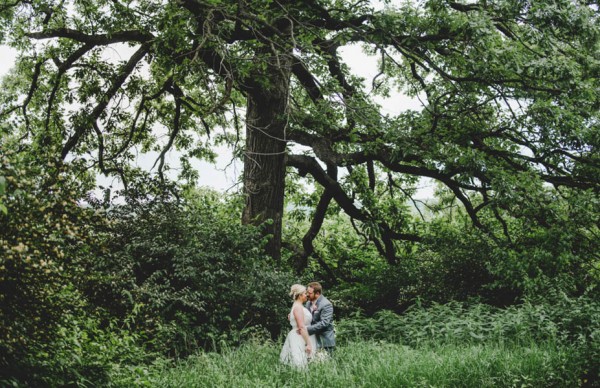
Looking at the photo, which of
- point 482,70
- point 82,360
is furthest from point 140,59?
point 82,360

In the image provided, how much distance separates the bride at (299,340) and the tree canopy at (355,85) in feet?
7.33

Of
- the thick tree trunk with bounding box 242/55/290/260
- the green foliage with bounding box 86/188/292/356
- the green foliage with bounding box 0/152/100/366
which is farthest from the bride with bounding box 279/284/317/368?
the thick tree trunk with bounding box 242/55/290/260

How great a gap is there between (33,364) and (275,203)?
767 centimetres

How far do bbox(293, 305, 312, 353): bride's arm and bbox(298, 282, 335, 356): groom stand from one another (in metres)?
0.17

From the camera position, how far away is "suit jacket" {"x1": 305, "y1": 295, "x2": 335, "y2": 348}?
29.1ft

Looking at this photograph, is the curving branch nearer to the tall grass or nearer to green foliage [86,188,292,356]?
green foliage [86,188,292,356]

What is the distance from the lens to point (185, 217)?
35.7ft

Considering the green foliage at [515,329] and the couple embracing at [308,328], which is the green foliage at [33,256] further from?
the green foliage at [515,329]

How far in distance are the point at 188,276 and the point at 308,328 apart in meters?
2.16

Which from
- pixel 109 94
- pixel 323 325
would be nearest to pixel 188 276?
pixel 323 325

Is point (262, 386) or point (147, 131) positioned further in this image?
point (147, 131)

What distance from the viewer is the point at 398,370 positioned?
722cm

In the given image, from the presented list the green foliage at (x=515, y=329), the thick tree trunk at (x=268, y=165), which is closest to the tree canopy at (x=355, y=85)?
the thick tree trunk at (x=268, y=165)

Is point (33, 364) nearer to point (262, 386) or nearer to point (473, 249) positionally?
point (262, 386)
